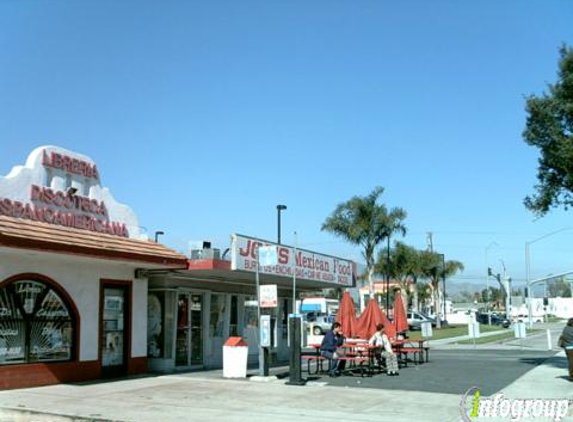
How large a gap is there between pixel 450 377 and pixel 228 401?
23.7 ft

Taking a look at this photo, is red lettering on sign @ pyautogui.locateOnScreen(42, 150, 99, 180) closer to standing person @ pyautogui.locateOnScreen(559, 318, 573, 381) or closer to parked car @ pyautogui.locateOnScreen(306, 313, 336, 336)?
standing person @ pyautogui.locateOnScreen(559, 318, 573, 381)

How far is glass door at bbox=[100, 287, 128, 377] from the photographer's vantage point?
1792 centimetres

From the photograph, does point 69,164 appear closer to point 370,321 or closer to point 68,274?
point 68,274

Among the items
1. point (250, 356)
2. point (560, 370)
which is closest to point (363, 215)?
point (250, 356)

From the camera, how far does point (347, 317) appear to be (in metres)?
22.6

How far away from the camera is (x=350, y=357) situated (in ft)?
62.6

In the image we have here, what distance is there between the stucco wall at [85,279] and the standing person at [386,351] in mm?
6610

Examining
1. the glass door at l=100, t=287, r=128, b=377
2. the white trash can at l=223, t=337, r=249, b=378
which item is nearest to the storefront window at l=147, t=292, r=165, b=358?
the glass door at l=100, t=287, r=128, b=377

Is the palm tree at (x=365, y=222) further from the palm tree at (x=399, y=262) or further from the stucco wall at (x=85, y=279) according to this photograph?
the stucco wall at (x=85, y=279)

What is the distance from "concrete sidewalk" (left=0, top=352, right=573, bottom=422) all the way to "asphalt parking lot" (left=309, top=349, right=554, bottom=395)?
0.67m

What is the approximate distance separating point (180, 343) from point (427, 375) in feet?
23.8

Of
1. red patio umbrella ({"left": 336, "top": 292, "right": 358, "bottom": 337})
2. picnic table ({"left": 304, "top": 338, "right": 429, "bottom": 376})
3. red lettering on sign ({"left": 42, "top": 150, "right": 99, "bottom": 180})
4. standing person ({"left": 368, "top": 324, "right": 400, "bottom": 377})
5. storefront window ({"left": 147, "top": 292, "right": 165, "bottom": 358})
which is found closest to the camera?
red lettering on sign ({"left": 42, "top": 150, "right": 99, "bottom": 180})

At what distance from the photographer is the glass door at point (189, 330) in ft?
67.3

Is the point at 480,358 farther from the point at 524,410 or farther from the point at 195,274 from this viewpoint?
the point at 524,410
